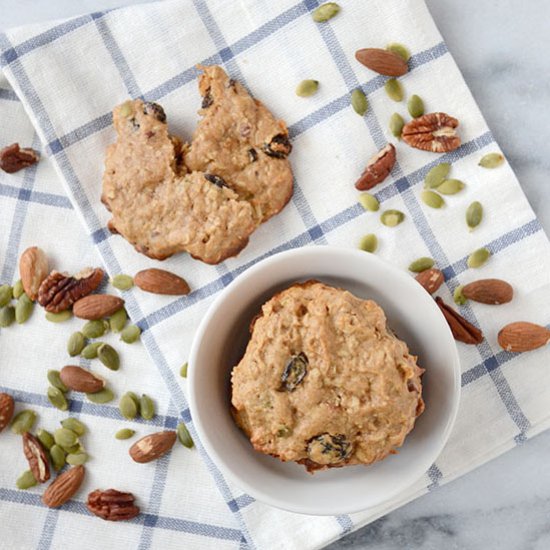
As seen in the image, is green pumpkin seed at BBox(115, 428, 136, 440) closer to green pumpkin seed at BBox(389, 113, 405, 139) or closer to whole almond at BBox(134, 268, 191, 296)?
whole almond at BBox(134, 268, 191, 296)

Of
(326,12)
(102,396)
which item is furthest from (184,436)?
(326,12)

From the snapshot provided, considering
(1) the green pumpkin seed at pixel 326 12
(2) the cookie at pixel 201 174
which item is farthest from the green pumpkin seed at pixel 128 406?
(1) the green pumpkin seed at pixel 326 12

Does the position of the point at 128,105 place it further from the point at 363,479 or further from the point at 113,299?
the point at 363,479

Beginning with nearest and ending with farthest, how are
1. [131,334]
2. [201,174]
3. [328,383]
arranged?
[328,383] < [201,174] < [131,334]

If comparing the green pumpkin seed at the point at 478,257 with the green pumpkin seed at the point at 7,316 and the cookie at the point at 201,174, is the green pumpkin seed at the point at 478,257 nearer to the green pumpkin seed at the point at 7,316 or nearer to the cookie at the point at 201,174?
the cookie at the point at 201,174

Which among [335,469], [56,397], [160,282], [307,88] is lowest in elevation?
[335,469]

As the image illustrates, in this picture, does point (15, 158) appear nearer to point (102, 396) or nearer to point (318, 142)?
point (102, 396)
